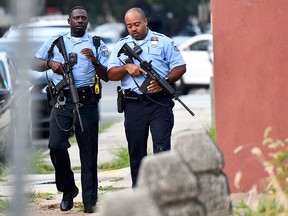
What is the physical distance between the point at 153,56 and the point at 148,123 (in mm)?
574

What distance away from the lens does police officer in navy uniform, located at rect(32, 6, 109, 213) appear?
1003 centimetres

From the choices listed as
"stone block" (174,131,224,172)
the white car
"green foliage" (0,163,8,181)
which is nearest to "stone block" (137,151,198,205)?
"stone block" (174,131,224,172)

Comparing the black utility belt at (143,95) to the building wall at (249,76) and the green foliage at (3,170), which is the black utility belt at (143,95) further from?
the green foliage at (3,170)

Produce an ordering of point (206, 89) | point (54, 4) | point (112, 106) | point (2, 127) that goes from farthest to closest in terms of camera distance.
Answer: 1. point (54, 4)
2. point (206, 89)
3. point (112, 106)
4. point (2, 127)

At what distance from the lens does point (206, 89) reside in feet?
101

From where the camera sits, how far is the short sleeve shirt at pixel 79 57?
10023 mm

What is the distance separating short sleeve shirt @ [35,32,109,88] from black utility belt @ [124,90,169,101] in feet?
1.54

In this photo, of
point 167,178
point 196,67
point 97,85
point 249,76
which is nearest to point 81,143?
point 97,85

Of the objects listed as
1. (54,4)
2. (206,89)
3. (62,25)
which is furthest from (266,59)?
(54,4)

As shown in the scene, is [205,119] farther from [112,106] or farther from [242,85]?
[242,85]

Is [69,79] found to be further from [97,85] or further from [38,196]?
[38,196]

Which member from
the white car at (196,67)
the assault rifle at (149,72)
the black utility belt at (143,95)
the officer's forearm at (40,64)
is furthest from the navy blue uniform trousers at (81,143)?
the white car at (196,67)

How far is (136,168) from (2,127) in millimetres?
4650

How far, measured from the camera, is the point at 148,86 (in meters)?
9.63
